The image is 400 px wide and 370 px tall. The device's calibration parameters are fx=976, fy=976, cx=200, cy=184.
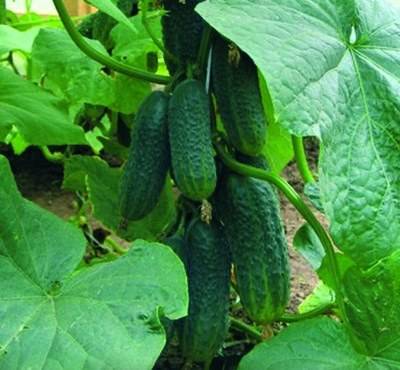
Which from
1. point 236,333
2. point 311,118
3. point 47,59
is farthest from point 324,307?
point 47,59

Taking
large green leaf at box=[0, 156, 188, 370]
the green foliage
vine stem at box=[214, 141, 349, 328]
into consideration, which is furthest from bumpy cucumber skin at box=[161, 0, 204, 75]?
the green foliage

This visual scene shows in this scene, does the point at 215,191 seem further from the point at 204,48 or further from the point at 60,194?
the point at 60,194

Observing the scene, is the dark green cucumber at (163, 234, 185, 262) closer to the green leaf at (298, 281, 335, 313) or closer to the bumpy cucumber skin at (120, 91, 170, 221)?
the bumpy cucumber skin at (120, 91, 170, 221)

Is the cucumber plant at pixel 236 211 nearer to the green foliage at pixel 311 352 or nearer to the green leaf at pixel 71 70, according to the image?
the green foliage at pixel 311 352

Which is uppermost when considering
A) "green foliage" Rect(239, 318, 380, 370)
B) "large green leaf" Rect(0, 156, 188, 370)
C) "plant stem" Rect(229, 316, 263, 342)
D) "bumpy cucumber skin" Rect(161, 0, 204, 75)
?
"bumpy cucumber skin" Rect(161, 0, 204, 75)

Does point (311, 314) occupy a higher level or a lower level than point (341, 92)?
lower

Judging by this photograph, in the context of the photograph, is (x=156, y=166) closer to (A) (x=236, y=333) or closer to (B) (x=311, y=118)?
(B) (x=311, y=118)

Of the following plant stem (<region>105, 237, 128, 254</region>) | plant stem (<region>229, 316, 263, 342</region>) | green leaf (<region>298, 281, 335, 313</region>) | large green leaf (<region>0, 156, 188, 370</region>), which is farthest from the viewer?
plant stem (<region>105, 237, 128, 254</region>)

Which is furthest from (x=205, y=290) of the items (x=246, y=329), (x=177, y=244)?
(x=246, y=329)
